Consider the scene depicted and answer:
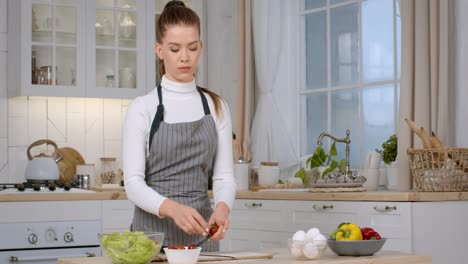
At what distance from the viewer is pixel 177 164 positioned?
2.48 metres

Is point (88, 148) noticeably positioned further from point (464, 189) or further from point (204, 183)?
point (204, 183)

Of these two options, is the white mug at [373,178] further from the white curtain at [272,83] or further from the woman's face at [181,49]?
the woman's face at [181,49]

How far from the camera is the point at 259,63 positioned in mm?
5266

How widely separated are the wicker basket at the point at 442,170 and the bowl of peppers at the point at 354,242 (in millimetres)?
1311

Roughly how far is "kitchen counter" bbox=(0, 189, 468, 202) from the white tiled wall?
2.01 ft

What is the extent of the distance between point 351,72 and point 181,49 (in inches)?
106

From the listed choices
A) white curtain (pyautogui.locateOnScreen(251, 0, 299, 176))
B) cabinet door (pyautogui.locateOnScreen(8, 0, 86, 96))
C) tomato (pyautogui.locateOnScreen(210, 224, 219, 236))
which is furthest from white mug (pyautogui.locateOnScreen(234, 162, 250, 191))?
tomato (pyautogui.locateOnScreen(210, 224, 219, 236))

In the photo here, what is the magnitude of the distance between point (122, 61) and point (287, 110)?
3.66ft

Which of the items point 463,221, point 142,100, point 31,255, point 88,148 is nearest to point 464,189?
point 463,221

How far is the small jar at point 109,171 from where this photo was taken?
531 cm

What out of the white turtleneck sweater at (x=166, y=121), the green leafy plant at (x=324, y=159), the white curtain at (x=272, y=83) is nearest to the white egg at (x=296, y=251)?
the white turtleneck sweater at (x=166, y=121)

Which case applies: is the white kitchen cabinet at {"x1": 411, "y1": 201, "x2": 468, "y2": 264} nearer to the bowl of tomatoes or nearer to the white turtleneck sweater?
the white turtleneck sweater

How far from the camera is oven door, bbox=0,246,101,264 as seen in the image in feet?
14.3

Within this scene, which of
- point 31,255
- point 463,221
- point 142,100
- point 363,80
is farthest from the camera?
point 363,80
